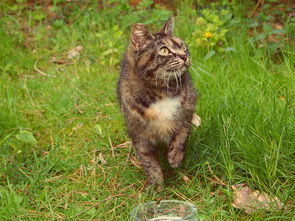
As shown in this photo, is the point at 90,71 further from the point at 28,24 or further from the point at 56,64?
the point at 28,24

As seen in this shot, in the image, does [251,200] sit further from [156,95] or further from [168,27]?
[168,27]

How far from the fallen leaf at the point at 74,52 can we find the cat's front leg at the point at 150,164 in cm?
244

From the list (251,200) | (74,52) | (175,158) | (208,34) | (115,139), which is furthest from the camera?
(74,52)

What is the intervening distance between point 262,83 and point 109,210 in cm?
157

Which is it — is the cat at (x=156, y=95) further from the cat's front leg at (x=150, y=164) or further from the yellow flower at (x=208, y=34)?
the yellow flower at (x=208, y=34)

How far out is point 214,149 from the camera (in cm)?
313

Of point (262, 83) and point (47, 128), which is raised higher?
point (262, 83)

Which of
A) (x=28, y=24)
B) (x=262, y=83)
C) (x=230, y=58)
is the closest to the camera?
(x=262, y=83)

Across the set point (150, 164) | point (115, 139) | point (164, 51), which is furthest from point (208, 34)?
point (150, 164)

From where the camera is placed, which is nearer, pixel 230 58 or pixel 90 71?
pixel 230 58

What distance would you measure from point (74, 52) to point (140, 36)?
2530 millimetres

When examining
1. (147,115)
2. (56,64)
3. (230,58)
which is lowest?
(56,64)

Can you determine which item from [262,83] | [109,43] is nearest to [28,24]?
[109,43]

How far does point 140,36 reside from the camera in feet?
9.46
